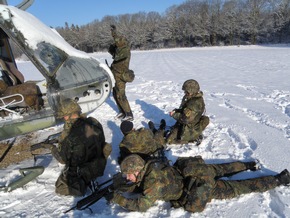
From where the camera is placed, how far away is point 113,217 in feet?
10.6

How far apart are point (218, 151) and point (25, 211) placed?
10.00 feet

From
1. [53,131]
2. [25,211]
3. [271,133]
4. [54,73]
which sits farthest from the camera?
[53,131]

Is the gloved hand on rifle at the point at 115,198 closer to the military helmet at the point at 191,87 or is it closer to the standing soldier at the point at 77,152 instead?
the standing soldier at the point at 77,152

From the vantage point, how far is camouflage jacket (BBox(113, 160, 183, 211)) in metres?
3.12

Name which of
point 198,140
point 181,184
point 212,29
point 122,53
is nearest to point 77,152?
point 181,184

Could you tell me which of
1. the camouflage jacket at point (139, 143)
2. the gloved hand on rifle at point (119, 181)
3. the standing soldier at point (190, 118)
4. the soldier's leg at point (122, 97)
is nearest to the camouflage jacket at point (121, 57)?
the soldier's leg at point (122, 97)

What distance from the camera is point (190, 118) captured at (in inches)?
191

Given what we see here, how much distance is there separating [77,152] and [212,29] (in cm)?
5679

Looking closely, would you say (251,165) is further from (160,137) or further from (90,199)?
(90,199)

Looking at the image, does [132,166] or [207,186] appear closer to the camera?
[132,166]

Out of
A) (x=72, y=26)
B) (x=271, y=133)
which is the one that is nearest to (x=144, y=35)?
(x=72, y=26)

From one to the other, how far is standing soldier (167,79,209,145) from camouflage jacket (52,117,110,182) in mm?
1590

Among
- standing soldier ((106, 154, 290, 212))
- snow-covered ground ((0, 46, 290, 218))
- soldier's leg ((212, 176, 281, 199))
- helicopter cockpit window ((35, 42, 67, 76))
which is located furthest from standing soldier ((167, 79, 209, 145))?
helicopter cockpit window ((35, 42, 67, 76))

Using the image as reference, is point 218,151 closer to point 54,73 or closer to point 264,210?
point 264,210
